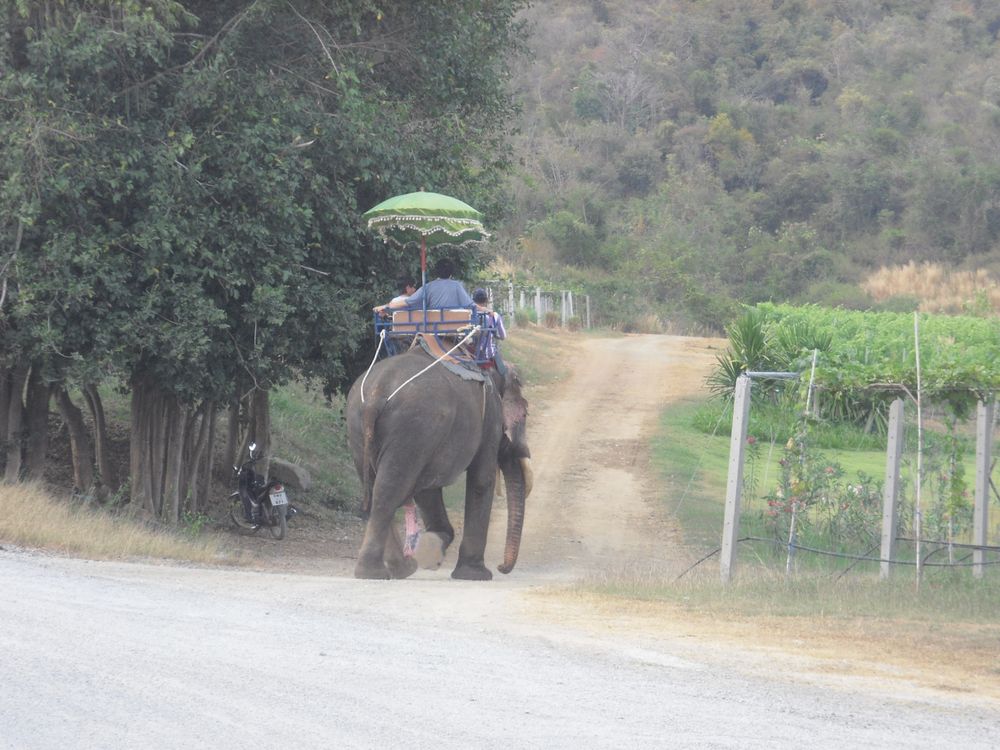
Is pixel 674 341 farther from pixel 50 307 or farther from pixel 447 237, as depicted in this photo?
pixel 50 307

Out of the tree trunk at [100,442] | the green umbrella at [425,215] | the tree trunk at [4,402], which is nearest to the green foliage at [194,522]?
the tree trunk at [100,442]

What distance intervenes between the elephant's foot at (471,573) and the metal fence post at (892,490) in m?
3.72

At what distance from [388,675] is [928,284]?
2141 inches

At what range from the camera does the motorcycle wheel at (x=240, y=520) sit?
1627 cm

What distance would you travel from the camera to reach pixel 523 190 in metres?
62.7

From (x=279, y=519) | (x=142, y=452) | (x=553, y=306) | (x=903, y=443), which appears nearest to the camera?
(x=903, y=443)

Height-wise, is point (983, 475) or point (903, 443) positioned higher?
point (903, 443)

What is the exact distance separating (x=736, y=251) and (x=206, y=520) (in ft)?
152

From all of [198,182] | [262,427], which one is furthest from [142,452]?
[198,182]

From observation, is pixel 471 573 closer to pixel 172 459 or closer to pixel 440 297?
pixel 440 297

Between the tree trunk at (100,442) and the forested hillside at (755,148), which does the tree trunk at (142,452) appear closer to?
the tree trunk at (100,442)

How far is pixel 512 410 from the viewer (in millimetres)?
13680

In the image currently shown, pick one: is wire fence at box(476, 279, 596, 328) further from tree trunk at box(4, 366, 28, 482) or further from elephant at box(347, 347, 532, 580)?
elephant at box(347, 347, 532, 580)

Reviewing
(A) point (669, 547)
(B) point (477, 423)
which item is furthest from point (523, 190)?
(B) point (477, 423)
